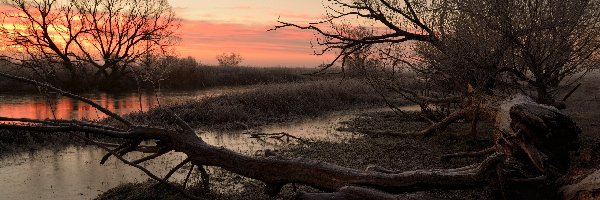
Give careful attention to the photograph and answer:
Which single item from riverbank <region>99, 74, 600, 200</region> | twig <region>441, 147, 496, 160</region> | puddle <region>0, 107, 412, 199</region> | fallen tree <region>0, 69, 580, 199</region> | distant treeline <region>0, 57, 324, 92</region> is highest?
distant treeline <region>0, 57, 324, 92</region>

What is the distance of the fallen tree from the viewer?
4801 mm

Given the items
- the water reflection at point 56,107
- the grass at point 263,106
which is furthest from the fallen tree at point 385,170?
the water reflection at point 56,107

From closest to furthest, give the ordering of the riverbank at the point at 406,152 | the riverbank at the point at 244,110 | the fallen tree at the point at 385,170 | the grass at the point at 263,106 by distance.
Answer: the fallen tree at the point at 385,170 < the riverbank at the point at 406,152 < the riverbank at the point at 244,110 < the grass at the point at 263,106

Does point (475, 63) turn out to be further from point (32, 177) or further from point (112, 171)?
point (32, 177)

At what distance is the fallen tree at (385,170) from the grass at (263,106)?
7.50m

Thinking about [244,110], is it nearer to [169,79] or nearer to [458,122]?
[458,122]

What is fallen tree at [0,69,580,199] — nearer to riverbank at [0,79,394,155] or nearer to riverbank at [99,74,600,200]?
riverbank at [99,74,600,200]

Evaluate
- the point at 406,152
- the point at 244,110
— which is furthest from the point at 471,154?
the point at 244,110

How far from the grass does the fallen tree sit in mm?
7502

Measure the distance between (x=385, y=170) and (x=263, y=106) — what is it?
1392cm

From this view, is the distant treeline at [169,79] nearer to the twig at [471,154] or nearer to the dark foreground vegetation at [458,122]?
the dark foreground vegetation at [458,122]

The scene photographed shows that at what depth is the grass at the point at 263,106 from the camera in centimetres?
1627

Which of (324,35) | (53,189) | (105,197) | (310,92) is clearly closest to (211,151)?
(105,197)

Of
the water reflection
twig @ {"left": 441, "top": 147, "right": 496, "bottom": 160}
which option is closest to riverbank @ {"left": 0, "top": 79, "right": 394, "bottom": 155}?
the water reflection
